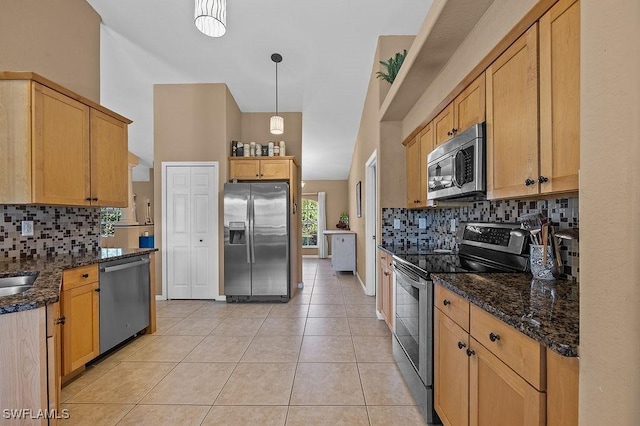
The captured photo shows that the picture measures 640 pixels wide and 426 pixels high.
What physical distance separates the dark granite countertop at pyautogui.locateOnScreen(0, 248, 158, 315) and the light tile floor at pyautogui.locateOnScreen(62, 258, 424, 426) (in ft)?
2.98

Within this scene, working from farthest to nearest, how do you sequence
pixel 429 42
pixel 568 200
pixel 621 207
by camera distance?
pixel 429 42, pixel 568 200, pixel 621 207

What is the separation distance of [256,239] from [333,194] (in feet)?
17.9

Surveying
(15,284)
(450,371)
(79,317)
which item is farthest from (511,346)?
(79,317)

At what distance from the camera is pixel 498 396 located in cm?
112

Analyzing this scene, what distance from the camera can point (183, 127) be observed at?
4.55 meters

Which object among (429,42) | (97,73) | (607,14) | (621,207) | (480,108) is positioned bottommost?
(621,207)

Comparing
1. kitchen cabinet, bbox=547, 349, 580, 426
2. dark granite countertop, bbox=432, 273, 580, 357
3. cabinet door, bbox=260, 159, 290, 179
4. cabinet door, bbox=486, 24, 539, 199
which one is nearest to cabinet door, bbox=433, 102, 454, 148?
cabinet door, bbox=486, 24, 539, 199

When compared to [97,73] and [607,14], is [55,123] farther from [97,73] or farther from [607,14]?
[607,14]

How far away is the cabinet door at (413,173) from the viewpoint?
306 centimetres

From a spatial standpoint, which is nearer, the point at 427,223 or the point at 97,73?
the point at 97,73

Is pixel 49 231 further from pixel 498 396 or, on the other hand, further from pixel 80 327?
pixel 498 396

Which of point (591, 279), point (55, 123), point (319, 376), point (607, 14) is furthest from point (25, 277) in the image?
point (607, 14)

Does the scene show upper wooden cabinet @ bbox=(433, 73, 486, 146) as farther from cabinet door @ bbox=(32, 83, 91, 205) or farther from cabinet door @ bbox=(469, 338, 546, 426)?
cabinet door @ bbox=(32, 83, 91, 205)

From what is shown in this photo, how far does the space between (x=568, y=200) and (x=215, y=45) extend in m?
3.79
